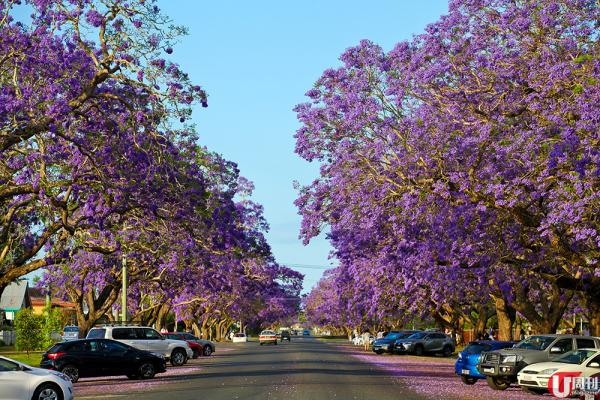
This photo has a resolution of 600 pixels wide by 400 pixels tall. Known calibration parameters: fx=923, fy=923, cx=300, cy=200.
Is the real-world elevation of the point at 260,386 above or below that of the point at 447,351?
below

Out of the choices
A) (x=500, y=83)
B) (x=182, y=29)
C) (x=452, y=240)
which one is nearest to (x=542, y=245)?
(x=452, y=240)

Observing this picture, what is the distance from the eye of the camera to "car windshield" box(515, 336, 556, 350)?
2819cm

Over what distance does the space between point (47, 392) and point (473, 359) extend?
607 inches

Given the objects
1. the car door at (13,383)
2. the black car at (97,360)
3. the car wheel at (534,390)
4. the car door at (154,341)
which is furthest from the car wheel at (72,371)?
the car wheel at (534,390)

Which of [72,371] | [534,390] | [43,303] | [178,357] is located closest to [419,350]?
[178,357]

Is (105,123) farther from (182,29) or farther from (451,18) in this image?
(451,18)

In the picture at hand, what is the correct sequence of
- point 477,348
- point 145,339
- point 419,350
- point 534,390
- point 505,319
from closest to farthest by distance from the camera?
point 534,390 → point 477,348 → point 145,339 → point 505,319 → point 419,350

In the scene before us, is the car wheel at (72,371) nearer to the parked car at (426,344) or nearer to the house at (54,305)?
the parked car at (426,344)

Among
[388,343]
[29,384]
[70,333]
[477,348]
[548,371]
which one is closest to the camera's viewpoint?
[29,384]

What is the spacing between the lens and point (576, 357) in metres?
25.4

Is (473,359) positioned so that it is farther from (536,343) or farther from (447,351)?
(447,351)

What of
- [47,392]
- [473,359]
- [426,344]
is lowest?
[47,392]

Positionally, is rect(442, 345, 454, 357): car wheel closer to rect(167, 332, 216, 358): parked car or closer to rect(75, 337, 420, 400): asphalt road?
rect(167, 332, 216, 358): parked car

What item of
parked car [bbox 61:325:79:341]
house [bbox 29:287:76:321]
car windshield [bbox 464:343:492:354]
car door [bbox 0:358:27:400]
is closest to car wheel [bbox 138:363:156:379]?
car windshield [bbox 464:343:492:354]
